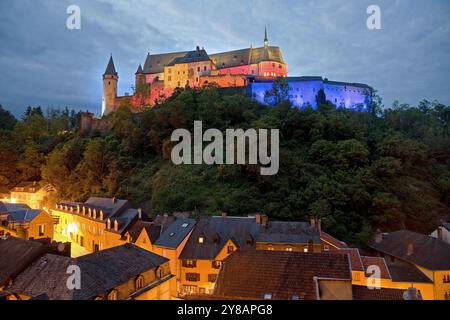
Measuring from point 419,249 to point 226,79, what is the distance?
45.9 m

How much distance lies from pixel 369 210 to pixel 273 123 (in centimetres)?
1586

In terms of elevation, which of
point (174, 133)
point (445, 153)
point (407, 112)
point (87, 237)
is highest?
point (407, 112)

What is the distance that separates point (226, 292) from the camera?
522 inches

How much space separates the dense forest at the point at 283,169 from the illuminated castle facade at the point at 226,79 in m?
4.50

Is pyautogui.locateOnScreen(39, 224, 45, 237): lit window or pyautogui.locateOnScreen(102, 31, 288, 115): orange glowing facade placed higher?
pyautogui.locateOnScreen(102, 31, 288, 115): orange glowing facade

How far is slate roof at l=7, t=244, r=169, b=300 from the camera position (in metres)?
12.0

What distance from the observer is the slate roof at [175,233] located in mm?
23750

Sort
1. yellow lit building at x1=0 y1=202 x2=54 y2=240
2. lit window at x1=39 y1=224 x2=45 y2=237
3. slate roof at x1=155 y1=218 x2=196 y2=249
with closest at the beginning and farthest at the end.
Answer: slate roof at x1=155 y1=218 x2=196 y2=249
yellow lit building at x1=0 y1=202 x2=54 y2=240
lit window at x1=39 y1=224 x2=45 y2=237

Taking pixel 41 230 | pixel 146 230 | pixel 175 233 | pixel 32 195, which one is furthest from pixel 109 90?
pixel 175 233

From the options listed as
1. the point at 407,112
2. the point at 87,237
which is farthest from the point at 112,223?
the point at 407,112

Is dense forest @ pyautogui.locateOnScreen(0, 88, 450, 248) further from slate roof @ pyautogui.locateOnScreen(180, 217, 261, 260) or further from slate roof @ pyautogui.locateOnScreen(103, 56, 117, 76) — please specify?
slate roof @ pyautogui.locateOnScreen(103, 56, 117, 76)

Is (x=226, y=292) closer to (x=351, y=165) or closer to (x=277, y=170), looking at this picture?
(x=277, y=170)

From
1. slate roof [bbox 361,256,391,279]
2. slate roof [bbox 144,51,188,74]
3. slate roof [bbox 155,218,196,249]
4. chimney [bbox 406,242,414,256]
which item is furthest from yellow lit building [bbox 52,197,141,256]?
slate roof [bbox 144,51,188,74]
